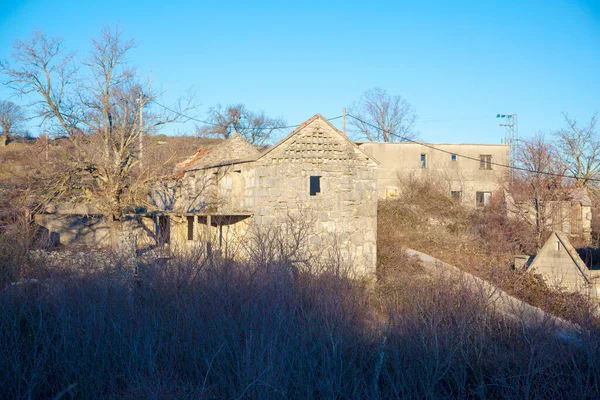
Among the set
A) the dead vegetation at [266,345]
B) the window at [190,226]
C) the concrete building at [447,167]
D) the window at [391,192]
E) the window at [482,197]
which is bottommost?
the dead vegetation at [266,345]

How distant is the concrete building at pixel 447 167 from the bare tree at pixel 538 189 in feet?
10.6

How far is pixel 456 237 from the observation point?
1077 inches

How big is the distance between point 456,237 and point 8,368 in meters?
22.9

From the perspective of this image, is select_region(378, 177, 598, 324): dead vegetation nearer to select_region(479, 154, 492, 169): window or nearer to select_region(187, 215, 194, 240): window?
select_region(479, 154, 492, 169): window

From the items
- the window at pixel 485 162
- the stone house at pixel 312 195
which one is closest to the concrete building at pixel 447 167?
the window at pixel 485 162

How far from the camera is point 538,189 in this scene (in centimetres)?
2577

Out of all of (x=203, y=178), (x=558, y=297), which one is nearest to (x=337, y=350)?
(x=558, y=297)

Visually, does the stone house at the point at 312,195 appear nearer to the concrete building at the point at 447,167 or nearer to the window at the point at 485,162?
the concrete building at the point at 447,167

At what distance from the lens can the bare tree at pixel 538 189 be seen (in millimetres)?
25344

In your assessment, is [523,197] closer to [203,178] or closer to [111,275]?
[203,178]

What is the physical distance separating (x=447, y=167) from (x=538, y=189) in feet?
24.4

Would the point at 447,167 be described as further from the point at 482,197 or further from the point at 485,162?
the point at 482,197

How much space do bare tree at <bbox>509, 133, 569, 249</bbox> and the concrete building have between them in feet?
10.6

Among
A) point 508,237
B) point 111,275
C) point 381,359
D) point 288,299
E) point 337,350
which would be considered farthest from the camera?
point 508,237
